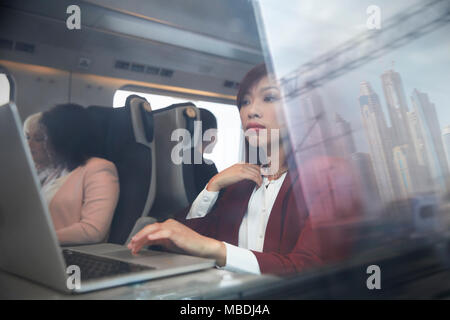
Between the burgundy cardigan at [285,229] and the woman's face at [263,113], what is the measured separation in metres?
0.14

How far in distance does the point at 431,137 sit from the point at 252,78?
52 centimetres

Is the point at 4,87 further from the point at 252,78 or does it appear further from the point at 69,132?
the point at 252,78

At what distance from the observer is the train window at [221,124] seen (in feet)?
5.72

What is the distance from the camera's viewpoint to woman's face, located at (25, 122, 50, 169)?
5.62 ft

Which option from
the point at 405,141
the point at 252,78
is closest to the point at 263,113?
the point at 252,78

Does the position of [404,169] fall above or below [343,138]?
below

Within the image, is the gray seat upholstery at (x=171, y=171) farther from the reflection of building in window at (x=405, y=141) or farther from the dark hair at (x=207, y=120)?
the reflection of building in window at (x=405, y=141)

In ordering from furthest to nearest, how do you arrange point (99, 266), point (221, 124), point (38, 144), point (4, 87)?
point (221, 124) < point (38, 144) < point (4, 87) < point (99, 266)

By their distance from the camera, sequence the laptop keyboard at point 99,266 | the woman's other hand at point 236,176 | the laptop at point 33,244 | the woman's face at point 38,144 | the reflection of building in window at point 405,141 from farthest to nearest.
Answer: the woman's face at point 38,144
the woman's other hand at point 236,176
the reflection of building in window at point 405,141
the laptop keyboard at point 99,266
the laptop at point 33,244

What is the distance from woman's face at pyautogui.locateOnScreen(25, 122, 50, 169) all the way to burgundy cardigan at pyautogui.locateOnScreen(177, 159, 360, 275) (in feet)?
3.20

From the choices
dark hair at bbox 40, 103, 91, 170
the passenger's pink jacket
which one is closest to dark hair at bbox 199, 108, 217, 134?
the passenger's pink jacket

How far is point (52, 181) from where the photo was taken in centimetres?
167

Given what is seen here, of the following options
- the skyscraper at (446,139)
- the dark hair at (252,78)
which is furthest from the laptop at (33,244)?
the skyscraper at (446,139)

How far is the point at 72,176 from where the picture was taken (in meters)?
1.65
